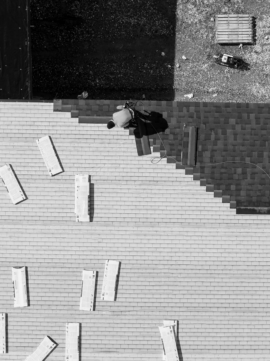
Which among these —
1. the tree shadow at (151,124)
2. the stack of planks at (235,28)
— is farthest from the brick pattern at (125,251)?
the stack of planks at (235,28)

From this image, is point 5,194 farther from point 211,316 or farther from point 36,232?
point 211,316

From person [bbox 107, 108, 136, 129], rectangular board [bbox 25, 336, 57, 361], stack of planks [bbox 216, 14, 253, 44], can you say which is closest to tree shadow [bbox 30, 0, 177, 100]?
stack of planks [bbox 216, 14, 253, 44]

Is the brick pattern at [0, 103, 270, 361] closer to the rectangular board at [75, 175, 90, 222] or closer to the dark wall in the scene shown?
the rectangular board at [75, 175, 90, 222]

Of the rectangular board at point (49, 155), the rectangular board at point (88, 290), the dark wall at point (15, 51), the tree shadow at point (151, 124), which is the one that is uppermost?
the dark wall at point (15, 51)

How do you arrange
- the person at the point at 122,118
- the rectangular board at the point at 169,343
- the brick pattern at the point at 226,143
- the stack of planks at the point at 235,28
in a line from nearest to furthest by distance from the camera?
1. the person at the point at 122,118
2. the rectangular board at the point at 169,343
3. the brick pattern at the point at 226,143
4. the stack of planks at the point at 235,28

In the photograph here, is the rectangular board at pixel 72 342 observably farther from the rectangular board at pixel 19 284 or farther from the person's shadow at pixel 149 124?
the person's shadow at pixel 149 124

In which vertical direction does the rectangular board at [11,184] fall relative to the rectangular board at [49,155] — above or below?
below

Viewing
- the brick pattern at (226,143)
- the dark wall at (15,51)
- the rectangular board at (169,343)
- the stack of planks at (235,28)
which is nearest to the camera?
the rectangular board at (169,343)
